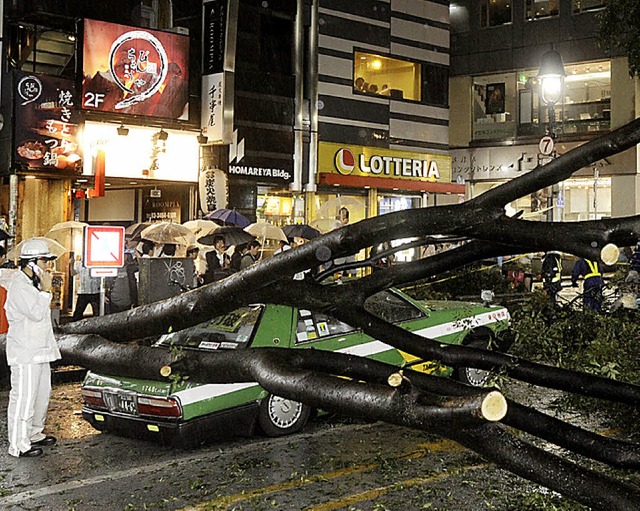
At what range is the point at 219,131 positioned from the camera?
21250mm

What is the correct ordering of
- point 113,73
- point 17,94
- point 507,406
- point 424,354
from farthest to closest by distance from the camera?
point 113,73 → point 17,94 → point 424,354 → point 507,406

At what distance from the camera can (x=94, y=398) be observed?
8680 mm

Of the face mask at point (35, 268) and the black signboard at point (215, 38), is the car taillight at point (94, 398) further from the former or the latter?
the black signboard at point (215, 38)

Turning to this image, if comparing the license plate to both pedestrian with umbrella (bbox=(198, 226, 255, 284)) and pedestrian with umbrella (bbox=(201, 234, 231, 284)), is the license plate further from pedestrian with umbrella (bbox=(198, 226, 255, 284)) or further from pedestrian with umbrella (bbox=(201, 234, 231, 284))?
pedestrian with umbrella (bbox=(201, 234, 231, 284))

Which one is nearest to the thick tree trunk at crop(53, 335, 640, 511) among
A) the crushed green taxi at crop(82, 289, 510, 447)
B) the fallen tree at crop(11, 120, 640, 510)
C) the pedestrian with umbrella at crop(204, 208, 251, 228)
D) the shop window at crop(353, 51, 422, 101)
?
the fallen tree at crop(11, 120, 640, 510)

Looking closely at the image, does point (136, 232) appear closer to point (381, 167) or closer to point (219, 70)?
point (219, 70)

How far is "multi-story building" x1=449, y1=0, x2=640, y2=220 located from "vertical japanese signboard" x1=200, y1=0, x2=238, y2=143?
17.7 m

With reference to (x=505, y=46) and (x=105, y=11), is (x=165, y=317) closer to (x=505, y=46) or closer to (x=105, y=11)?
(x=105, y=11)

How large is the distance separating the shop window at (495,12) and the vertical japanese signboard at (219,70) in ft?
65.7

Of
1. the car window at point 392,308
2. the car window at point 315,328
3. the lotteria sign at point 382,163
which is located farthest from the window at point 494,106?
the car window at point 315,328

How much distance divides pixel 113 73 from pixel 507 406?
17954 mm

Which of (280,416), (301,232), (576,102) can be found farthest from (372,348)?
(576,102)

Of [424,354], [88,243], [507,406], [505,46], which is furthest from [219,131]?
[505,46]

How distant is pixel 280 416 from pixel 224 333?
1.04 metres
